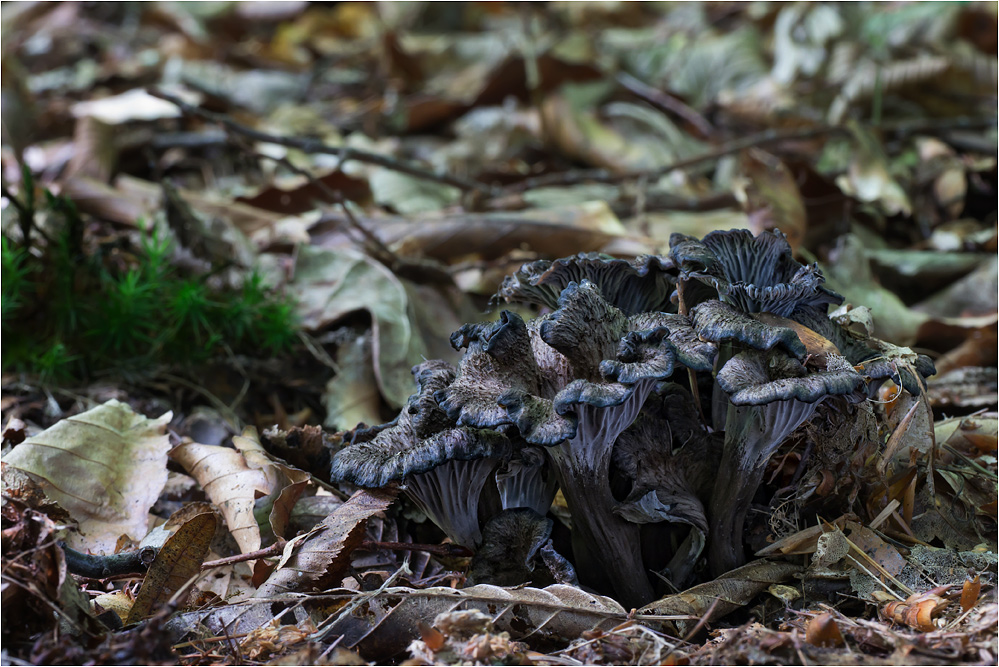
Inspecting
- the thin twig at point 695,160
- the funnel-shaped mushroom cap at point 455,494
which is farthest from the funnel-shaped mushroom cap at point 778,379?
the thin twig at point 695,160

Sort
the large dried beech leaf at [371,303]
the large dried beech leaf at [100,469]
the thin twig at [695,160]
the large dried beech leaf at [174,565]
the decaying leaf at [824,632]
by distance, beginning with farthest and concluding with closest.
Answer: the thin twig at [695,160], the large dried beech leaf at [371,303], the large dried beech leaf at [100,469], the large dried beech leaf at [174,565], the decaying leaf at [824,632]

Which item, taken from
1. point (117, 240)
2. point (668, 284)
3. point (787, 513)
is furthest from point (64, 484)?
point (787, 513)

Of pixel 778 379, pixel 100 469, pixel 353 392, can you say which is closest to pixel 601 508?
pixel 778 379

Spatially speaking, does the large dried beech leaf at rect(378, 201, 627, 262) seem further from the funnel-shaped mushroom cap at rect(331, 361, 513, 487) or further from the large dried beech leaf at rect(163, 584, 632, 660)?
the large dried beech leaf at rect(163, 584, 632, 660)

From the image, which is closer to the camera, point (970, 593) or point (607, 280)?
point (970, 593)

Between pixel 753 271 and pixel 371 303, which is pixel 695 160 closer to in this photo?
pixel 371 303

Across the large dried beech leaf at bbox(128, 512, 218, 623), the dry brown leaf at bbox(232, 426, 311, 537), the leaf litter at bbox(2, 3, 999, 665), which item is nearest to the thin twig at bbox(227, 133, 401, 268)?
the leaf litter at bbox(2, 3, 999, 665)

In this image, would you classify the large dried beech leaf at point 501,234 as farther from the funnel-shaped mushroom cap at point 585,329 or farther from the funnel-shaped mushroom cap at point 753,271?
the funnel-shaped mushroom cap at point 585,329
